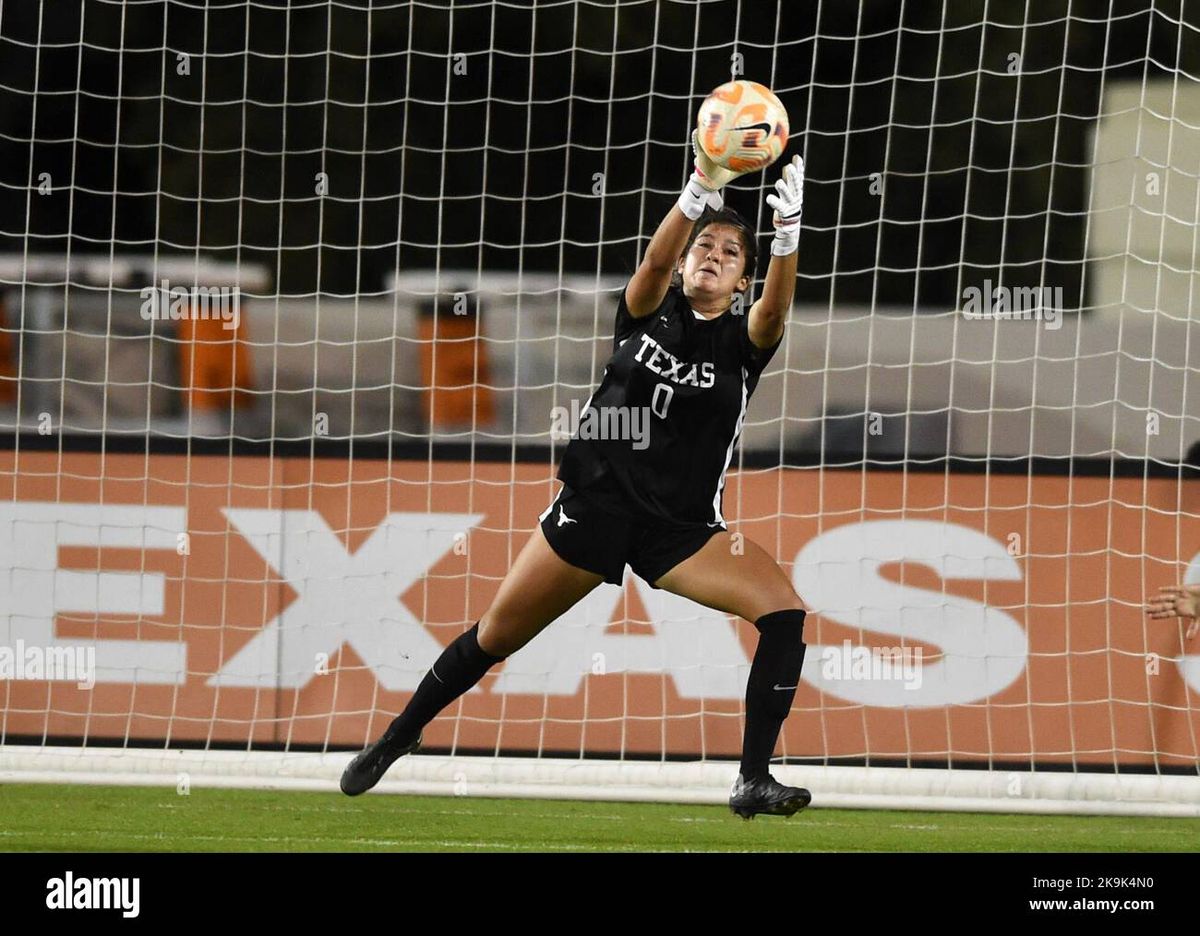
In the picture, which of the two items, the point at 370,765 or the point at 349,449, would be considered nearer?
the point at 370,765

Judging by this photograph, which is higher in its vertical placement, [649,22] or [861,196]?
[649,22]

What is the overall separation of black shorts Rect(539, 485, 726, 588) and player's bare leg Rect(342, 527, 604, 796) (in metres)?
0.04

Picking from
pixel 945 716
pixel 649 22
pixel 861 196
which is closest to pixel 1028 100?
pixel 861 196

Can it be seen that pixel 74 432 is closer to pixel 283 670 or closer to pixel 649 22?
pixel 283 670

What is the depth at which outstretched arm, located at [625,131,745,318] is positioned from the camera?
5.33 m

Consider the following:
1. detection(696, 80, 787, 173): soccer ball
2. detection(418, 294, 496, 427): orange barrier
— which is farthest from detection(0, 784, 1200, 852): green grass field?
detection(696, 80, 787, 173): soccer ball

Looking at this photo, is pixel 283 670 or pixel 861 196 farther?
pixel 861 196

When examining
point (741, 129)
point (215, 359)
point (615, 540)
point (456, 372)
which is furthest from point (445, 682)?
point (215, 359)

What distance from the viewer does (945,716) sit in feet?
27.0

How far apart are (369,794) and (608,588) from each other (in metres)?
1.46

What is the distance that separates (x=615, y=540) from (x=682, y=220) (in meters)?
1.04

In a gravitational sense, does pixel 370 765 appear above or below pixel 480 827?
above

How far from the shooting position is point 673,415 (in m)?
5.72

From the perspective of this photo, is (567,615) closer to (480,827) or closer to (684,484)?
(480,827)
